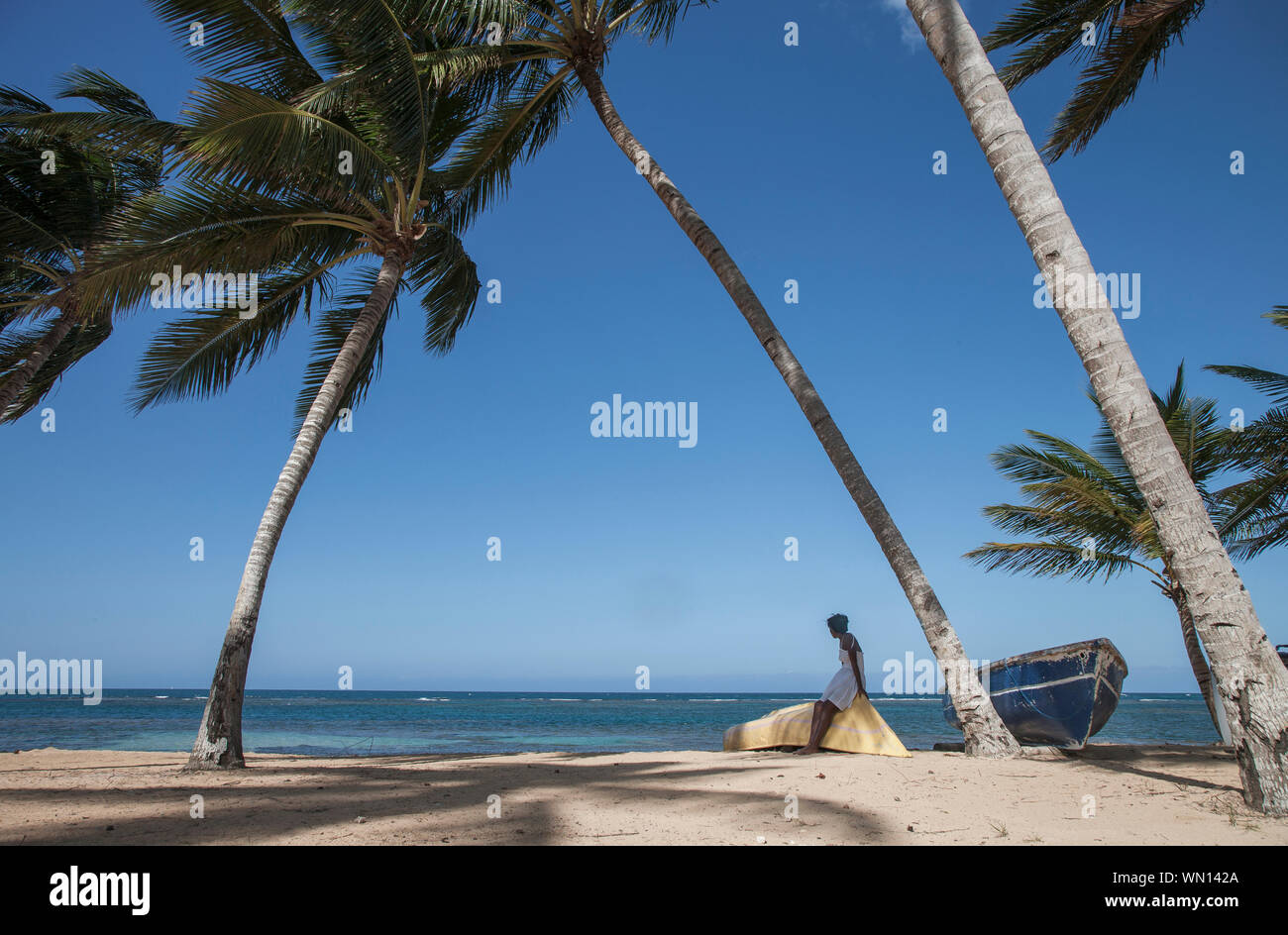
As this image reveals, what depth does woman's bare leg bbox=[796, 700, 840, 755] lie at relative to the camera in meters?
7.68

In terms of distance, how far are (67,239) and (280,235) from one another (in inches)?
166

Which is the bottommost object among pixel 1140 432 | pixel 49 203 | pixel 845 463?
pixel 1140 432

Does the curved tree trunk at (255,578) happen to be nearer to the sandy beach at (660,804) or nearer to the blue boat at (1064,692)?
the sandy beach at (660,804)

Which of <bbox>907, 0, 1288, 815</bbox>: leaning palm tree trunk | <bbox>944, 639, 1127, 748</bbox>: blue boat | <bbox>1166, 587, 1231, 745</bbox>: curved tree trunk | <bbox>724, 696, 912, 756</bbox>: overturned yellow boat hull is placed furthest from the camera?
<bbox>1166, 587, 1231, 745</bbox>: curved tree trunk

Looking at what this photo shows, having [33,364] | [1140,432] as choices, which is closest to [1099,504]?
[1140,432]

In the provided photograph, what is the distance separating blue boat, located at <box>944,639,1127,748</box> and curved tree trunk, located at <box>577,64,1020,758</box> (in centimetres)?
149

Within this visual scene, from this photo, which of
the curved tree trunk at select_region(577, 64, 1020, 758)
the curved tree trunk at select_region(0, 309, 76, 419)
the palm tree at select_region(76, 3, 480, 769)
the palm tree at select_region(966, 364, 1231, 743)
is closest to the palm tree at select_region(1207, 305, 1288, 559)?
the palm tree at select_region(966, 364, 1231, 743)

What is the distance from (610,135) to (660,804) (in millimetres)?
8497

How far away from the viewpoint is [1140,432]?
4.58 metres

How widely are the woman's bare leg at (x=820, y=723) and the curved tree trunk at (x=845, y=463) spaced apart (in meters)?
1.23

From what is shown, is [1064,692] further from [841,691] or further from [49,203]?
[49,203]

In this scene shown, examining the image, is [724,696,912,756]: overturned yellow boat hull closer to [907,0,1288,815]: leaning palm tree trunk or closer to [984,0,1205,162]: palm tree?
[907,0,1288,815]: leaning palm tree trunk
